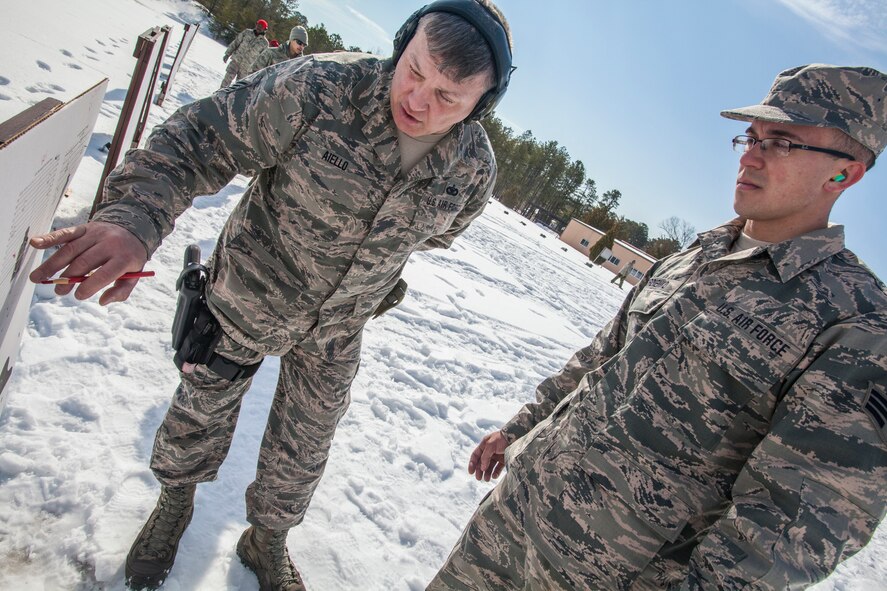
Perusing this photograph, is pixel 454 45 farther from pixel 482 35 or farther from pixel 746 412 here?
pixel 746 412

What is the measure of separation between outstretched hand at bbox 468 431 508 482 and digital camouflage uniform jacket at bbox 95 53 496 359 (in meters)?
0.77

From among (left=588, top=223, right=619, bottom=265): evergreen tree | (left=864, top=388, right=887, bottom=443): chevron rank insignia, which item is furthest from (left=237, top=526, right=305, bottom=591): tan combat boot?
(left=588, top=223, right=619, bottom=265): evergreen tree

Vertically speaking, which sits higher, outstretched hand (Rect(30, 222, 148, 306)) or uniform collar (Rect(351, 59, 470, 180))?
uniform collar (Rect(351, 59, 470, 180))

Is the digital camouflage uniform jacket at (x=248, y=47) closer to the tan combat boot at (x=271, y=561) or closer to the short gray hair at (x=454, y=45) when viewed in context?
the short gray hair at (x=454, y=45)

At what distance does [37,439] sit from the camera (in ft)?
6.62

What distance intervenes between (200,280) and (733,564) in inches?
70.1

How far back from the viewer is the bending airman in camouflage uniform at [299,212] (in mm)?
1385

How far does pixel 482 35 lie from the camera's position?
4.60 ft

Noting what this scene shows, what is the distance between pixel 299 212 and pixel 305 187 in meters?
0.09

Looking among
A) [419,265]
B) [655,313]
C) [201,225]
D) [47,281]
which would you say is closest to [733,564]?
[655,313]

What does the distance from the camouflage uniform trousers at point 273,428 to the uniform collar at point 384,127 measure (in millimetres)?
736

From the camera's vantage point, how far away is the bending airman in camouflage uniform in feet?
4.54

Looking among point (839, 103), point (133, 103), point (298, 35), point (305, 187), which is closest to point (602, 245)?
point (298, 35)

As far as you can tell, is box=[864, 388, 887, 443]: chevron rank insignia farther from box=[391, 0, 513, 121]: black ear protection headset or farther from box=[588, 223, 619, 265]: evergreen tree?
box=[588, 223, 619, 265]: evergreen tree
